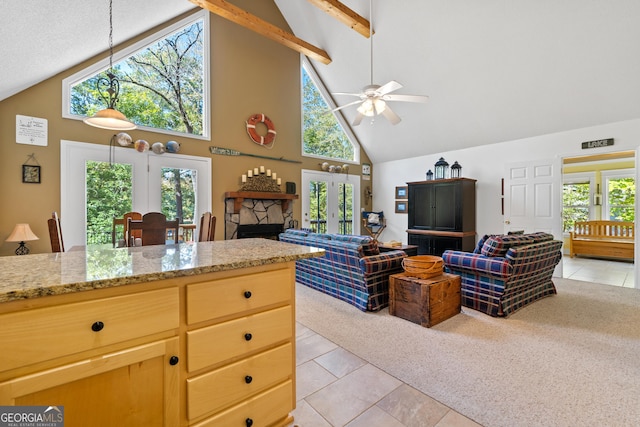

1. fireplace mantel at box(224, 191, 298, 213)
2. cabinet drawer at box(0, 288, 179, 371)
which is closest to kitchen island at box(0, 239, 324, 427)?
cabinet drawer at box(0, 288, 179, 371)

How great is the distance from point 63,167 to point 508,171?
23.4 feet

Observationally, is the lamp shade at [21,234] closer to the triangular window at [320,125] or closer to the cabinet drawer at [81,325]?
the cabinet drawer at [81,325]

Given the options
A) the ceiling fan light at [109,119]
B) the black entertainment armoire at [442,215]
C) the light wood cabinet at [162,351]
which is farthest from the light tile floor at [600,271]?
the ceiling fan light at [109,119]

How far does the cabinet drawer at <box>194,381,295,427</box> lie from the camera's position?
1.23 metres

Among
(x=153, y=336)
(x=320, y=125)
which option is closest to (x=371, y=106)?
(x=153, y=336)

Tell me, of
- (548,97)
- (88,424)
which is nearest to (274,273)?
(88,424)

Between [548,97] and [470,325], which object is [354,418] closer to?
[470,325]

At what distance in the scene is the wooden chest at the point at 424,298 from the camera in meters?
2.79

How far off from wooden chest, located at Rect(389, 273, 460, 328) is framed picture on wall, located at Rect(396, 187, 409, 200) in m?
4.10

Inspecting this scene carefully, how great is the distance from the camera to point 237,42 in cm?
537

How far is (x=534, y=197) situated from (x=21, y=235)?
746 centimetres

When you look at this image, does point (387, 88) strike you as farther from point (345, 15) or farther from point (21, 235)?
point (21, 235)

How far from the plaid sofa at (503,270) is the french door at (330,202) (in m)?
3.56

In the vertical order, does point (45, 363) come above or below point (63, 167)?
below
